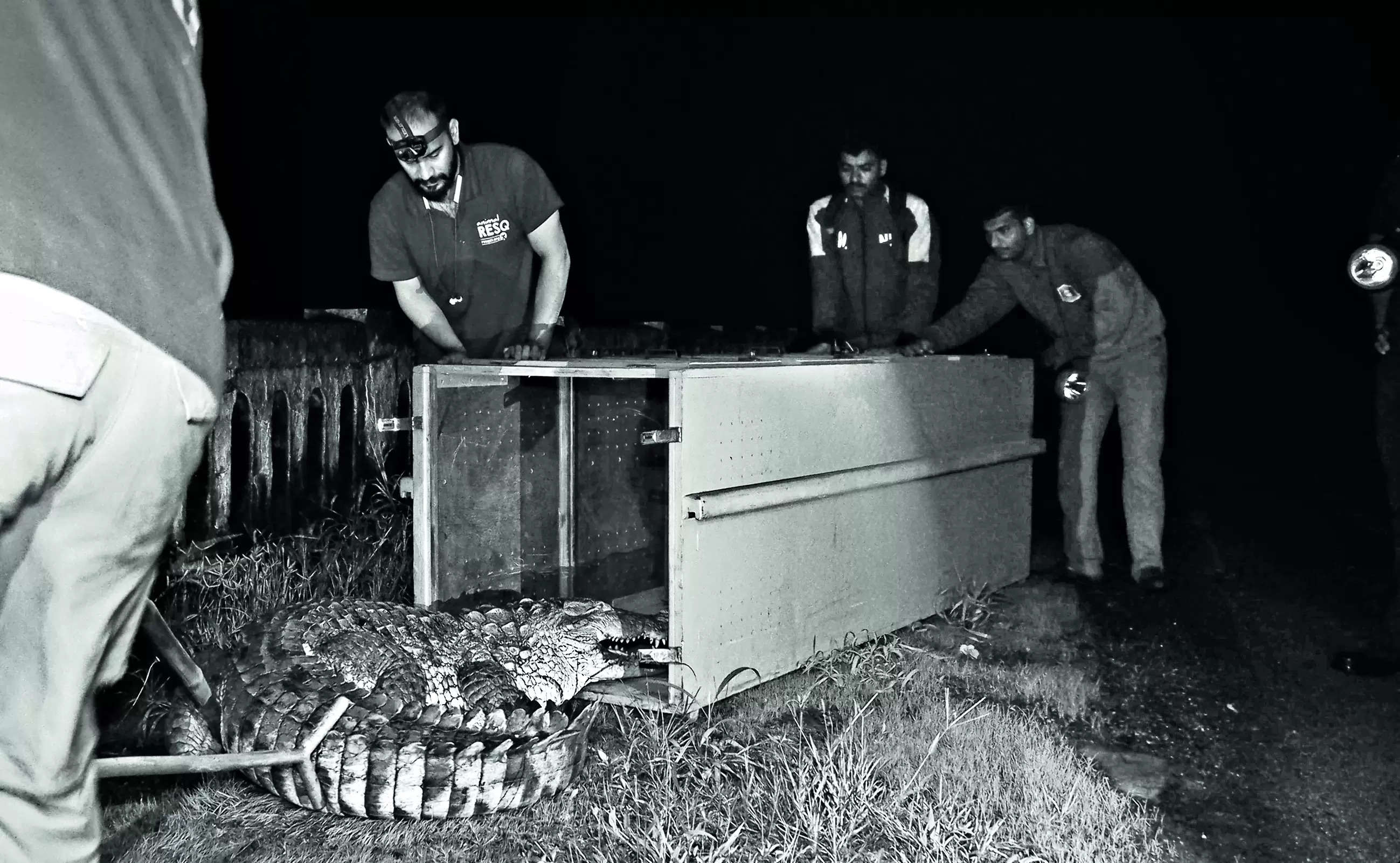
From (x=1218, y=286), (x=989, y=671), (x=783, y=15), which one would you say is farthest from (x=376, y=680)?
(x=1218, y=286)

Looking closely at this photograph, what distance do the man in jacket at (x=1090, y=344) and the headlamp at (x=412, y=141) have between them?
8.31ft

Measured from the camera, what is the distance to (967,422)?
4.99 metres

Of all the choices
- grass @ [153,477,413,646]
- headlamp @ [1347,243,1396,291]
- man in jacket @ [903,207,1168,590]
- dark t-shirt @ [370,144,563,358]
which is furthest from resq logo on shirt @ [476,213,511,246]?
headlamp @ [1347,243,1396,291]

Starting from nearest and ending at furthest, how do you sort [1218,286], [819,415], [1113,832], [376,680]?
[1113,832], [376,680], [819,415], [1218,286]

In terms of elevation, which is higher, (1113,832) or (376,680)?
(376,680)

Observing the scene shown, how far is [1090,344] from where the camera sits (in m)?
5.65

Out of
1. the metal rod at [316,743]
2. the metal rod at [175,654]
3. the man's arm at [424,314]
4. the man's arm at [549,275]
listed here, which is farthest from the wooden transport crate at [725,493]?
the metal rod at [175,654]

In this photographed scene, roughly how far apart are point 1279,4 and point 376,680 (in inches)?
342

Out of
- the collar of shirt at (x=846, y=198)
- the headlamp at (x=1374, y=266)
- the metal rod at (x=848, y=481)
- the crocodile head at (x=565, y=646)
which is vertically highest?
the collar of shirt at (x=846, y=198)

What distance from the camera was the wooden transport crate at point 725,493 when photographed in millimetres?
3361

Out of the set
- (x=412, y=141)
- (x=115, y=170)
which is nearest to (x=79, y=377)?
(x=115, y=170)

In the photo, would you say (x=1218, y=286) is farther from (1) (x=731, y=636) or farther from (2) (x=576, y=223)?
(1) (x=731, y=636)

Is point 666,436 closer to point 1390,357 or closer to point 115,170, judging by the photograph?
point 115,170

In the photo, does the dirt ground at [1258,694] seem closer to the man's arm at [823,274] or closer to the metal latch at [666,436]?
the metal latch at [666,436]
